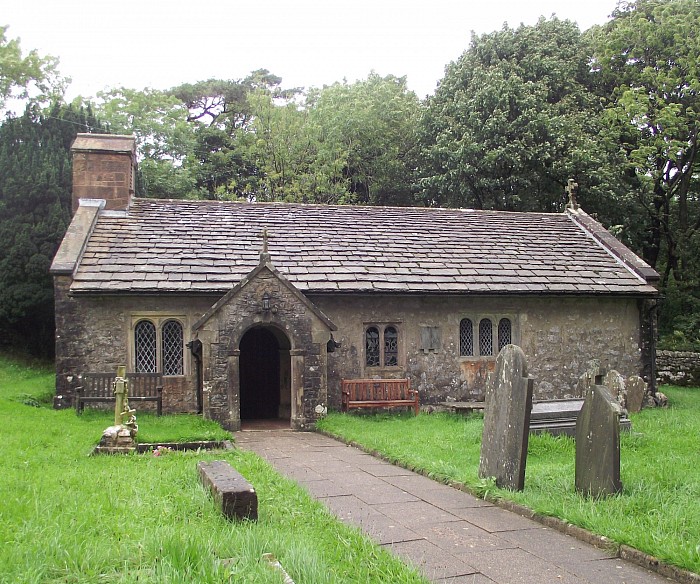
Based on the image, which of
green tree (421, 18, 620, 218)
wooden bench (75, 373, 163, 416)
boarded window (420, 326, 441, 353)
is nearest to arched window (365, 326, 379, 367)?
boarded window (420, 326, 441, 353)

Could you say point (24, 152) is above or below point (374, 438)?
above

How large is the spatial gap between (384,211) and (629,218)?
1222 cm

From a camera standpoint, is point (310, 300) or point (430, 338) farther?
point (430, 338)

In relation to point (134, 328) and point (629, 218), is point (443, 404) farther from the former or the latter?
point (629, 218)

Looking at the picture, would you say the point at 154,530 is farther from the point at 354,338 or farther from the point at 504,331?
the point at 504,331

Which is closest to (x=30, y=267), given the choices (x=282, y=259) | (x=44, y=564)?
(x=282, y=259)

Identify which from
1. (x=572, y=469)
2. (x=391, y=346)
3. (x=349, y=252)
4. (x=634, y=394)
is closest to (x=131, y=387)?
(x=391, y=346)

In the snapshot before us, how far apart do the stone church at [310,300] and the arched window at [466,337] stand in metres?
0.04

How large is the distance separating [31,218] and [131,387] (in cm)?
1022

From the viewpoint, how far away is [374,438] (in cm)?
1226

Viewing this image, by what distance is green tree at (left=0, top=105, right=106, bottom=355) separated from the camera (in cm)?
2156

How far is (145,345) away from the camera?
16375 millimetres

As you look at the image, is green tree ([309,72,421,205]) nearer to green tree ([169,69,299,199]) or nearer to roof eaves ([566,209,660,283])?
green tree ([169,69,299,199])

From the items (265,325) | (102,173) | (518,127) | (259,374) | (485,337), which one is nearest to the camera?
(265,325)
